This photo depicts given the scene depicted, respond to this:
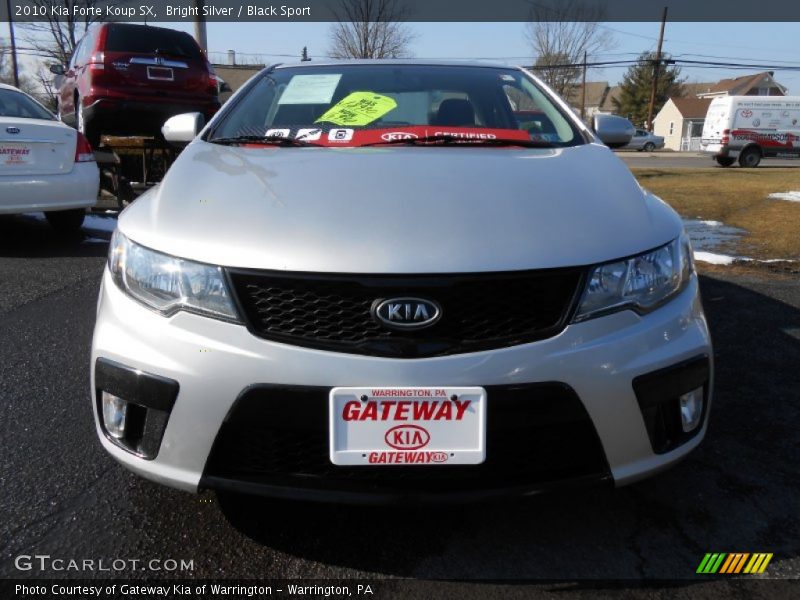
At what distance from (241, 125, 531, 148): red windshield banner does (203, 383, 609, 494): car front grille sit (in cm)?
124

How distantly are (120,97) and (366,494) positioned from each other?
7.35 m

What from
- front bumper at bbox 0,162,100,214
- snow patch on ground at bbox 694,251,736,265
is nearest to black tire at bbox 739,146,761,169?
snow patch on ground at bbox 694,251,736,265

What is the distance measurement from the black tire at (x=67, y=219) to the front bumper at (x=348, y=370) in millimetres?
5135

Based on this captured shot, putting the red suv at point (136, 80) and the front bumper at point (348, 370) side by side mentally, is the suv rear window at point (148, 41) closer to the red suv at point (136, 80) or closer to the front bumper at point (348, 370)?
the red suv at point (136, 80)

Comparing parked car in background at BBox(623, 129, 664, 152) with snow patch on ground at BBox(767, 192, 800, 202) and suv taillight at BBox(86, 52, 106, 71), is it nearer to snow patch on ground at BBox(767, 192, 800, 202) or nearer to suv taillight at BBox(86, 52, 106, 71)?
snow patch on ground at BBox(767, 192, 800, 202)

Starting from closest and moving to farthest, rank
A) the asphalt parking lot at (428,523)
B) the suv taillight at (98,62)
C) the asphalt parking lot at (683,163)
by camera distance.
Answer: the asphalt parking lot at (428,523), the suv taillight at (98,62), the asphalt parking lot at (683,163)

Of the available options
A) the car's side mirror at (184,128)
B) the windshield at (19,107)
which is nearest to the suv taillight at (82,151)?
the windshield at (19,107)

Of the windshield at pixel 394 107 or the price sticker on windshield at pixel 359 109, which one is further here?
the price sticker on windshield at pixel 359 109

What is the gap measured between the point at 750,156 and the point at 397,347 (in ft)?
84.7

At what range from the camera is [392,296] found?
63.4 inches

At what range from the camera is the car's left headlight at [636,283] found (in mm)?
1676

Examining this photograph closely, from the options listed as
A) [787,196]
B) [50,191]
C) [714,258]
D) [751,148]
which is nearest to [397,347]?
[714,258]

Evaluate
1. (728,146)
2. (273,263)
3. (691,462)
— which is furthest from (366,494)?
(728,146)

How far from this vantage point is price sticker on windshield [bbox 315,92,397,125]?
109 inches
